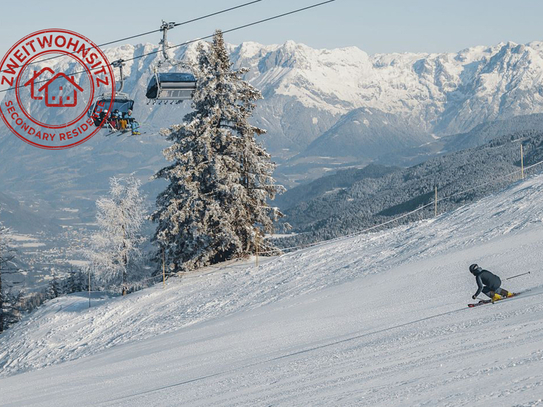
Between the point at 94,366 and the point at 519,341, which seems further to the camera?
the point at 94,366

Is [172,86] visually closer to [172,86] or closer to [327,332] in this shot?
[172,86]

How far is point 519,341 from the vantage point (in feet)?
41.2

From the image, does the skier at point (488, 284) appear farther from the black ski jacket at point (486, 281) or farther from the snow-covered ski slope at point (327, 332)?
the snow-covered ski slope at point (327, 332)

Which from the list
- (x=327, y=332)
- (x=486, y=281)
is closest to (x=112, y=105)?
(x=327, y=332)

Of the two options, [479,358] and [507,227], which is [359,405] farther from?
[507,227]

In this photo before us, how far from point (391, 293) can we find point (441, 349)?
29.4 feet

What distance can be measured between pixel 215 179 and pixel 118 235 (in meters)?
15.8

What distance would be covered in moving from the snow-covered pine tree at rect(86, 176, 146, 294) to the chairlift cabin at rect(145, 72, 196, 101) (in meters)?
24.3

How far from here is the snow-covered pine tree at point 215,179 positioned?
35.5m

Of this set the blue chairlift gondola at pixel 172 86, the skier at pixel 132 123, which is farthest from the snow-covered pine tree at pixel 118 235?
the blue chairlift gondola at pixel 172 86

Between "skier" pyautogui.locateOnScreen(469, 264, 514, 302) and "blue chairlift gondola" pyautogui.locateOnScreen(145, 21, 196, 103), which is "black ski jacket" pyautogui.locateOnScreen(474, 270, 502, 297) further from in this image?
"blue chairlift gondola" pyautogui.locateOnScreen(145, 21, 196, 103)

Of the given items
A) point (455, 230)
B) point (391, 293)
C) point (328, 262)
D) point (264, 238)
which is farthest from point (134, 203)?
point (391, 293)

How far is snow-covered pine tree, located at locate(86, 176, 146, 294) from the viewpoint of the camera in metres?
49.2

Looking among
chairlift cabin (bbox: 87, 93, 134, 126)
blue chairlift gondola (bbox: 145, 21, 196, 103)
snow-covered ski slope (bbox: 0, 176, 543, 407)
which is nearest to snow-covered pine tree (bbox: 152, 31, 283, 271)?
snow-covered ski slope (bbox: 0, 176, 543, 407)
